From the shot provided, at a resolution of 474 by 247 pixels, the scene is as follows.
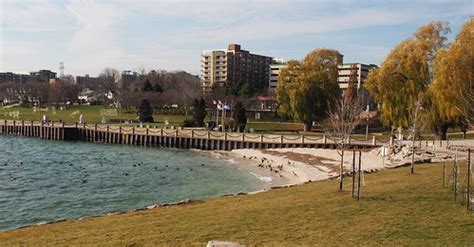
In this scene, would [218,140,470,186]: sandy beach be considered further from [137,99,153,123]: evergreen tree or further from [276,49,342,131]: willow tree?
[137,99,153,123]: evergreen tree

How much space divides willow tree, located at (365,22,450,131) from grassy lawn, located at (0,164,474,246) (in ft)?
108

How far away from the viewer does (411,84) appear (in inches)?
2002

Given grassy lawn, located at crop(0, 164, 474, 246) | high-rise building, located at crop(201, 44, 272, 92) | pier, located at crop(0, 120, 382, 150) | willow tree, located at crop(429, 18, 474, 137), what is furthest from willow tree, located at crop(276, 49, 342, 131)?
high-rise building, located at crop(201, 44, 272, 92)

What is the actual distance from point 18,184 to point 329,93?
49550 millimetres

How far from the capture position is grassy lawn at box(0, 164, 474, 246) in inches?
478

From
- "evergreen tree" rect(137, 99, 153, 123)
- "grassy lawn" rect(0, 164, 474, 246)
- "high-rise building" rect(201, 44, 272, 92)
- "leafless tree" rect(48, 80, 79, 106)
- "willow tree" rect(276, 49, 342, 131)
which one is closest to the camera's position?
"grassy lawn" rect(0, 164, 474, 246)

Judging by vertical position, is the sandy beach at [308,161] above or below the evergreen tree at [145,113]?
below

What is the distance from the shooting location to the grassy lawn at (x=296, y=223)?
39.9ft

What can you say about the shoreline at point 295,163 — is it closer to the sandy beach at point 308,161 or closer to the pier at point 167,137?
the sandy beach at point 308,161

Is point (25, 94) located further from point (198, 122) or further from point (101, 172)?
point (101, 172)

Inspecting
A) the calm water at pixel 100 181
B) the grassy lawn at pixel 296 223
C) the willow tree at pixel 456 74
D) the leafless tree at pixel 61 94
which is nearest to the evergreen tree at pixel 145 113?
the calm water at pixel 100 181

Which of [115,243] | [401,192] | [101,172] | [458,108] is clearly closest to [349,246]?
[115,243]

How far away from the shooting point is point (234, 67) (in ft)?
522

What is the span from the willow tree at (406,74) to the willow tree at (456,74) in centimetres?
444
